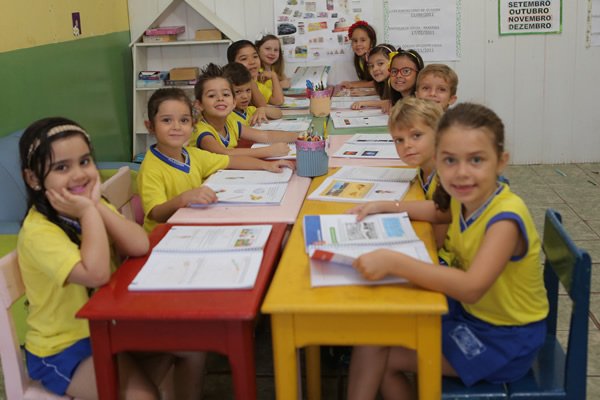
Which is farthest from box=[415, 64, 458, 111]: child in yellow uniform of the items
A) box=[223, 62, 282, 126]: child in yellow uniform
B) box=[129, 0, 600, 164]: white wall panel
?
box=[129, 0, 600, 164]: white wall panel

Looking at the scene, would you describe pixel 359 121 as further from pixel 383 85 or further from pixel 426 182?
pixel 426 182

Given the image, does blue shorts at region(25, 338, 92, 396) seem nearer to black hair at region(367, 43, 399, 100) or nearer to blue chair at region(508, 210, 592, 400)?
blue chair at region(508, 210, 592, 400)

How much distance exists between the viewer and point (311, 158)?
239cm

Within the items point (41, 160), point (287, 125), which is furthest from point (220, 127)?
point (41, 160)

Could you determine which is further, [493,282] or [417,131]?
[417,131]

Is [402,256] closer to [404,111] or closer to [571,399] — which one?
[571,399]

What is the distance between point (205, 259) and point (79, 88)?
10.2 feet

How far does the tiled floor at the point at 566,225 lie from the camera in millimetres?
2340

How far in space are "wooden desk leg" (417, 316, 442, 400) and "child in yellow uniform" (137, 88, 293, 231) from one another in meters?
1.14

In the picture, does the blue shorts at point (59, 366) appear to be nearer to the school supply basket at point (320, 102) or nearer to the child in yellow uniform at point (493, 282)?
the child in yellow uniform at point (493, 282)

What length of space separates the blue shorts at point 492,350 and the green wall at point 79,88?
8.31 feet

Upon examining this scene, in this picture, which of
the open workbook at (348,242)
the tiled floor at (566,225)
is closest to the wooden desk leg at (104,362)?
the open workbook at (348,242)

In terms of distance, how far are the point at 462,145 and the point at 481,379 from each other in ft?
1.78

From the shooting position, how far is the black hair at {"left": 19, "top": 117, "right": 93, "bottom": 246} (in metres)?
1.65
